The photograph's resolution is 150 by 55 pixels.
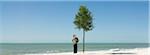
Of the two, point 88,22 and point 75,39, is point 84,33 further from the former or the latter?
point 75,39

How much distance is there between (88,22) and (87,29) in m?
0.55

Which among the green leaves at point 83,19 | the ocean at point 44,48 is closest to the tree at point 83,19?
the green leaves at point 83,19

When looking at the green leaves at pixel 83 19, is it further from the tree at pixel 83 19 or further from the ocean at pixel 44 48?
the ocean at pixel 44 48

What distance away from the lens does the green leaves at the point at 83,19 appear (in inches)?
1352

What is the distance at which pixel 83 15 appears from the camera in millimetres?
34344

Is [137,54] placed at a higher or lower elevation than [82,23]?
lower

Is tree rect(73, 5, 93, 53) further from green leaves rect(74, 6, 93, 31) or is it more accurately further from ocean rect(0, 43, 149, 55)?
ocean rect(0, 43, 149, 55)

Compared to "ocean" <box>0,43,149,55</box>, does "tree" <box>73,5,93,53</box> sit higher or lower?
higher

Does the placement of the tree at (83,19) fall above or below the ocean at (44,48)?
above

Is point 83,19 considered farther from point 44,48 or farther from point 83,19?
point 44,48

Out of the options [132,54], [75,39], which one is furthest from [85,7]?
[132,54]

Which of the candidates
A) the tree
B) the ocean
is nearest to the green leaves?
the tree

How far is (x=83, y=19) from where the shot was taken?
34.3 meters

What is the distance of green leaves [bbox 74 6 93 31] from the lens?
3434 cm
